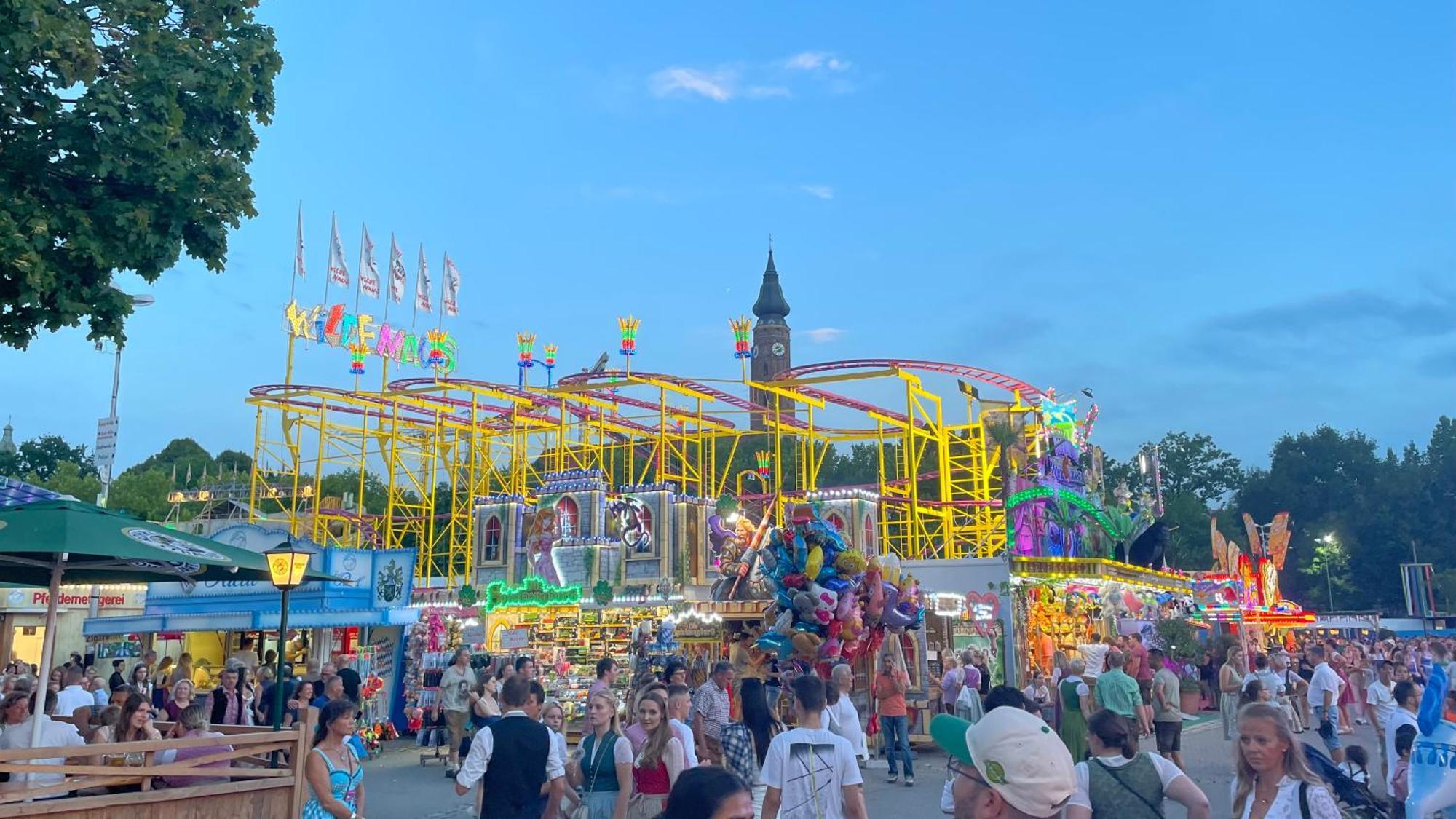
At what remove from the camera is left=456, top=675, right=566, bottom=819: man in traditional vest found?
5207mm

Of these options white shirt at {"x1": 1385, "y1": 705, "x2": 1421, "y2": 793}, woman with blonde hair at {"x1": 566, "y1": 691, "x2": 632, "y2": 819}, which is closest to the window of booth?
woman with blonde hair at {"x1": 566, "y1": 691, "x2": 632, "y2": 819}

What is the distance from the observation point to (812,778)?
16.0 ft

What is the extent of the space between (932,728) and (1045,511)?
829 inches

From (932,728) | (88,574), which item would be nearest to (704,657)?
(88,574)

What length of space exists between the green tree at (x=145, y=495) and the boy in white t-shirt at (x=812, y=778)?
5417 centimetres

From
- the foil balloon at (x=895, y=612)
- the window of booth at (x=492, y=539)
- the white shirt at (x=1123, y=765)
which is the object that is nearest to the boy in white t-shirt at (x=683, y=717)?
the white shirt at (x=1123, y=765)

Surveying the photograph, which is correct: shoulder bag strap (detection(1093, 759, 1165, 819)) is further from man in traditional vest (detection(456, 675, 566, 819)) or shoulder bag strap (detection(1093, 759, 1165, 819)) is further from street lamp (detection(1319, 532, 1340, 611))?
street lamp (detection(1319, 532, 1340, 611))

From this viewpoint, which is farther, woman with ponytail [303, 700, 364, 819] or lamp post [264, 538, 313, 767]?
lamp post [264, 538, 313, 767]

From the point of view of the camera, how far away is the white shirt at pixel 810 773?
191 inches

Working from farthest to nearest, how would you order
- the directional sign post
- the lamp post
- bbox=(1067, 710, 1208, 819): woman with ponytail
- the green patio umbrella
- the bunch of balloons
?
1. the directional sign post
2. the bunch of balloons
3. the lamp post
4. the green patio umbrella
5. bbox=(1067, 710, 1208, 819): woman with ponytail

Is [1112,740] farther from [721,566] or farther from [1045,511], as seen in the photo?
[1045,511]

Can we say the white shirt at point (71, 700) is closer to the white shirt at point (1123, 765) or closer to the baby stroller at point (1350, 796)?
the white shirt at point (1123, 765)

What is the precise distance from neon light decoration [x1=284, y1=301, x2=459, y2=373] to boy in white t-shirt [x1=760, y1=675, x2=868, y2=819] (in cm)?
2603

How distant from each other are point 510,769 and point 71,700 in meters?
6.51
